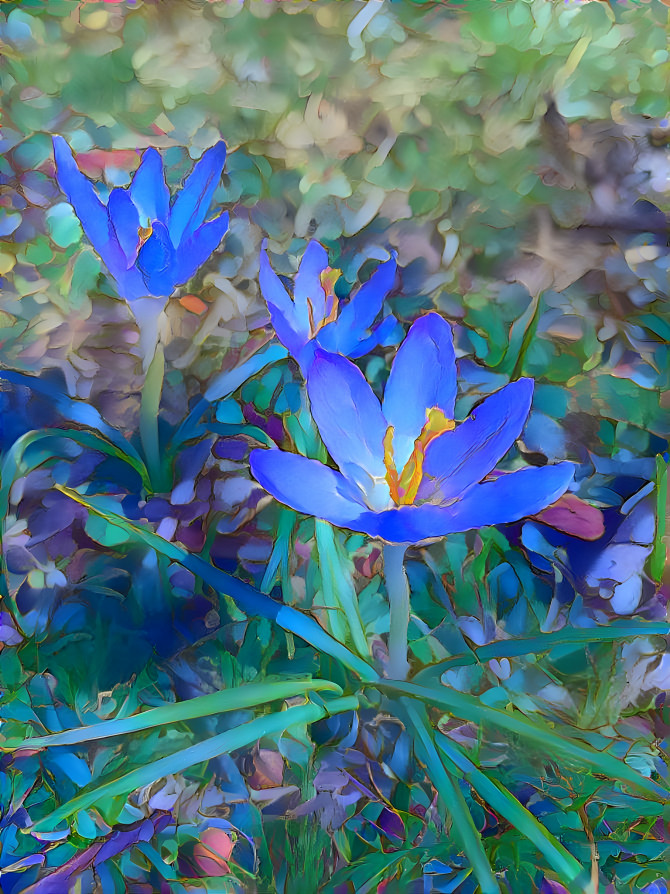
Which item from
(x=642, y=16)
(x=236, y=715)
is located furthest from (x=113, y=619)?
(x=642, y=16)

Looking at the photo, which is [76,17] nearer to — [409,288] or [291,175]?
[291,175]

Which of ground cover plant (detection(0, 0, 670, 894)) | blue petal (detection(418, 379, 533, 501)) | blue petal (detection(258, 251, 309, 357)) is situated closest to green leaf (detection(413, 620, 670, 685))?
ground cover plant (detection(0, 0, 670, 894))

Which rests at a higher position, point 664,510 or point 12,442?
point 12,442

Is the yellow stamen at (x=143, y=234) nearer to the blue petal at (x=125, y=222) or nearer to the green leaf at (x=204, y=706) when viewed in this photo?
the blue petal at (x=125, y=222)

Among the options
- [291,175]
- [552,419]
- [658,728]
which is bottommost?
[658,728]

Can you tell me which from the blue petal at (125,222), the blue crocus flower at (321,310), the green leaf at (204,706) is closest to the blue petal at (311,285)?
the blue crocus flower at (321,310)

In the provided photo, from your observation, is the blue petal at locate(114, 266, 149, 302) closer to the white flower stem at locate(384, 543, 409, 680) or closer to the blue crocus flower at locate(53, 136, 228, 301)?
the blue crocus flower at locate(53, 136, 228, 301)

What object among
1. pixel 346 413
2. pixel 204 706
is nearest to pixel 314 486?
pixel 346 413
